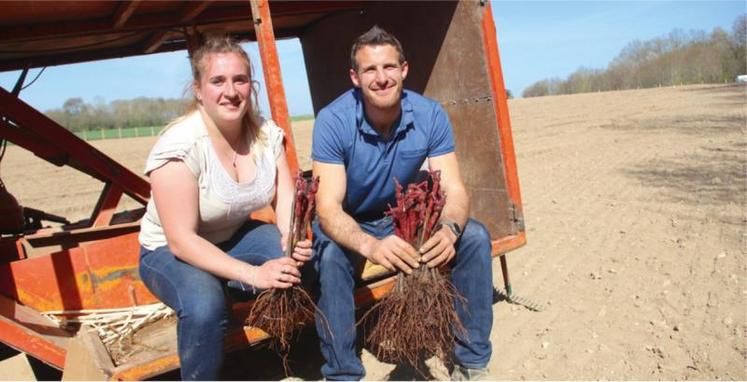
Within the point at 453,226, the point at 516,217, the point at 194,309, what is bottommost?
the point at 516,217

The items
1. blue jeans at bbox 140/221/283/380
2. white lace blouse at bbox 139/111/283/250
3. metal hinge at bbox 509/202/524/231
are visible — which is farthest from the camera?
metal hinge at bbox 509/202/524/231

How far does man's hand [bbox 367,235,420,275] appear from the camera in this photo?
284cm

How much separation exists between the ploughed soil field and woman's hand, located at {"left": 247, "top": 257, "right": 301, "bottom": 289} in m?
1.15

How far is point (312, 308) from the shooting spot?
10.3 ft

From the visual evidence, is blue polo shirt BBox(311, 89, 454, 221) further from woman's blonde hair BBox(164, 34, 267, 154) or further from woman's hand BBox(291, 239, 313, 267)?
woman's hand BBox(291, 239, 313, 267)

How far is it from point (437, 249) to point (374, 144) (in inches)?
31.8

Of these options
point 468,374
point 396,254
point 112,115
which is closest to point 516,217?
point 468,374

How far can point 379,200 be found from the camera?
3564 millimetres

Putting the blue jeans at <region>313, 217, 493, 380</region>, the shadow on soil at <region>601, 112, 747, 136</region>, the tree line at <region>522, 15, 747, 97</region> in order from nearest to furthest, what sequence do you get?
the blue jeans at <region>313, 217, 493, 380</region> < the shadow on soil at <region>601, 112, 747, 136</region> < the tree line at <region>522, 15, 747, 97</region>

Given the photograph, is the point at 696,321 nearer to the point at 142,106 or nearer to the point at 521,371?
the point at 521,371

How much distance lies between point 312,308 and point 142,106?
2578 inches

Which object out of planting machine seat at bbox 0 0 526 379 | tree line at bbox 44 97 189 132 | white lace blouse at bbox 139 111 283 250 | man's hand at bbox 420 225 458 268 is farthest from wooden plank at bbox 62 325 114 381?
tree line at bbox 44 97 189 132

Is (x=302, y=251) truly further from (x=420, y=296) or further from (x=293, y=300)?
(x=420, y=296)

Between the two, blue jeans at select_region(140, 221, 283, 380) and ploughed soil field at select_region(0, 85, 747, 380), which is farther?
ploughed soil field at select_region(0, 85, 747, 380)
